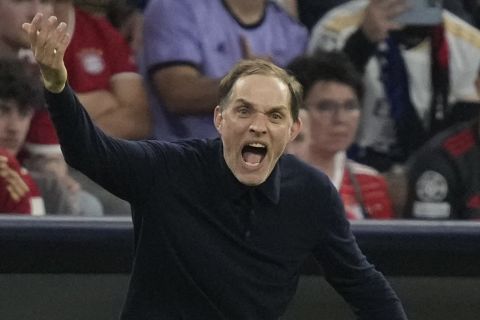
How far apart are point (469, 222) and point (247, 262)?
57.0 inches

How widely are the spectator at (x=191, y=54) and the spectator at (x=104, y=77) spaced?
0.07 meters

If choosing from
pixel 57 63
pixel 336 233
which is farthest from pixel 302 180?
pixel 57 63

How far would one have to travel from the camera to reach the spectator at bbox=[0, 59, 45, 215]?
15.7 feet

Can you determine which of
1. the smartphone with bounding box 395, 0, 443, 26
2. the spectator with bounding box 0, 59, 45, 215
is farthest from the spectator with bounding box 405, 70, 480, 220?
the spectator with bounding box 0, 59, 45, 215

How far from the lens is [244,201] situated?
353 centimetres

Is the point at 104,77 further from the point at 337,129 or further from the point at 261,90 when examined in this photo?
the point at 261,90

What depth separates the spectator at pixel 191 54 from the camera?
5.26 meters

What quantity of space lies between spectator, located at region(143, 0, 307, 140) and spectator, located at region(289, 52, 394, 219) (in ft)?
0.69

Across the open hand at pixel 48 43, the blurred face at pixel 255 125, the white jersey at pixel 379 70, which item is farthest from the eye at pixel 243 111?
the white jersey at pixel 379 70

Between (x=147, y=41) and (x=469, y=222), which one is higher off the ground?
(x=147, y=41)

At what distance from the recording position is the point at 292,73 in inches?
207

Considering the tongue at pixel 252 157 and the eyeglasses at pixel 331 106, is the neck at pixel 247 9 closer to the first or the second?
the eyeglasses at pixel 331 106

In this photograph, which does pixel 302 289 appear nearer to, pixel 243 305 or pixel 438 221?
pixel 438 221

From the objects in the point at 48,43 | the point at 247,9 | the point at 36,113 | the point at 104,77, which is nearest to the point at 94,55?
the point at 104,77
